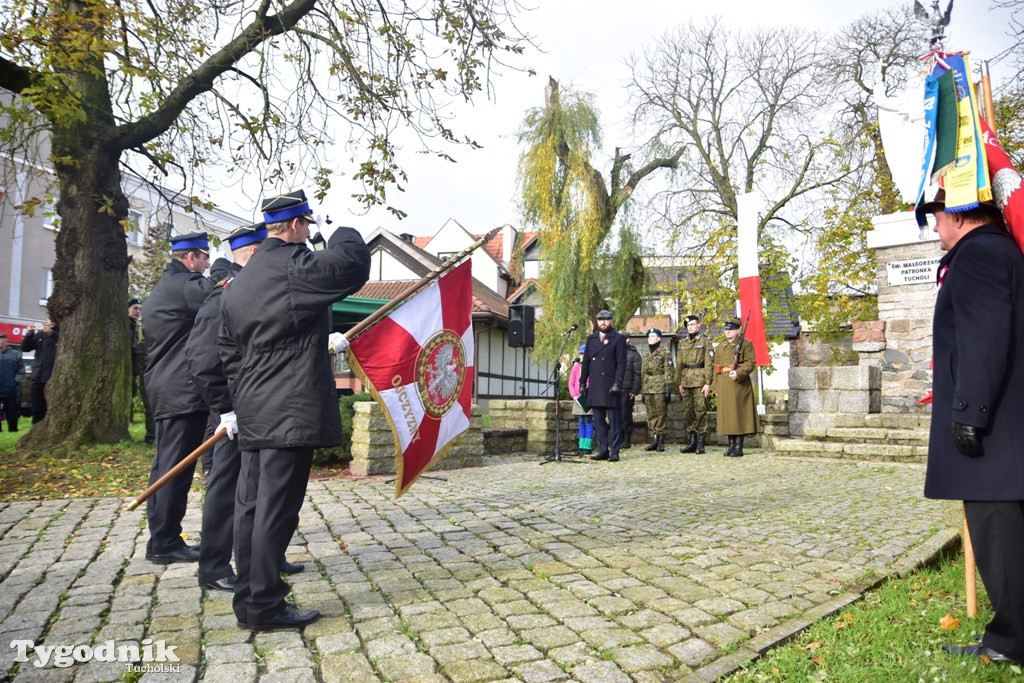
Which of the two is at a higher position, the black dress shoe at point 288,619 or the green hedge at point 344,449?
the green hedge at point 344,449

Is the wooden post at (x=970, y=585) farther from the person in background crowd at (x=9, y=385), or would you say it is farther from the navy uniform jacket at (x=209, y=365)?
the person in background crowd at (x=9, y=385)

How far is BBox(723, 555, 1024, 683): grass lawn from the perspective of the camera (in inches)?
114

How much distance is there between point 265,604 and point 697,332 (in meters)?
10.8

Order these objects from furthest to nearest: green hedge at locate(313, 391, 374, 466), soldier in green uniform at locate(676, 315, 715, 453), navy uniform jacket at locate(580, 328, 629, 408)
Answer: soldier in green uniform at locate(676, 315, 715, 453), navy uniform jacket at locate(580, 328, 629, 408), green hedge at locate(313, 391, 374, 466)

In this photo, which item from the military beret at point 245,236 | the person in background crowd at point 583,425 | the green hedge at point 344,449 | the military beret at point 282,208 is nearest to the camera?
the military beret at point 282,208

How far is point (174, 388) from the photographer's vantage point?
4.79 meters

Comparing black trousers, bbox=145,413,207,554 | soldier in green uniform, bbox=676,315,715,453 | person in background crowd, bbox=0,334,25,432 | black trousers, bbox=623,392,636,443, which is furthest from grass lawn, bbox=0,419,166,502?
soldier in green uniform, bbox=676,315,715,453

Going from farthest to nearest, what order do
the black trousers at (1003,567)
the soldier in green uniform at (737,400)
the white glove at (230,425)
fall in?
the soldier in green uniform at (737,400)
the white glove at (230,425)
the black trousers at (1003,567)

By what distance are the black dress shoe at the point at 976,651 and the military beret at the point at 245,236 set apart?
4142 millimetres

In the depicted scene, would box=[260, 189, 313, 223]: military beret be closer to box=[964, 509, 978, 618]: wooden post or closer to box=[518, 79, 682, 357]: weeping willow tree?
box=[964, 509, 978, 618]: wooden post

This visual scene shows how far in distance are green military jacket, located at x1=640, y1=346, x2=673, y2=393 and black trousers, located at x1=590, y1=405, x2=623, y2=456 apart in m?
2.09

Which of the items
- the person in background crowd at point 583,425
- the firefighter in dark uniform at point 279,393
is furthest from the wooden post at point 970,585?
the person in background crowd at point 583,425

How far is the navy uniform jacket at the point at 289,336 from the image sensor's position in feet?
11.4

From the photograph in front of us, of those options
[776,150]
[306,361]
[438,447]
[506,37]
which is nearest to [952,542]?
[438,447]
